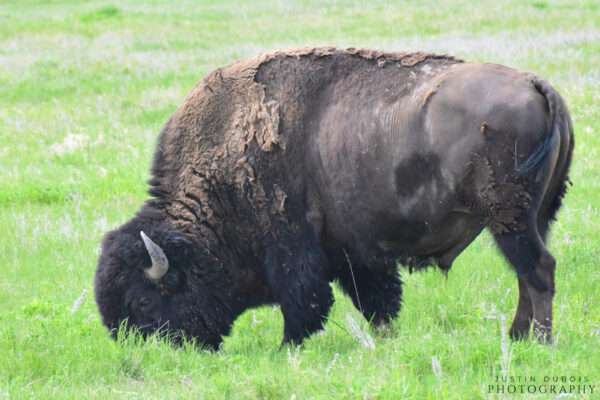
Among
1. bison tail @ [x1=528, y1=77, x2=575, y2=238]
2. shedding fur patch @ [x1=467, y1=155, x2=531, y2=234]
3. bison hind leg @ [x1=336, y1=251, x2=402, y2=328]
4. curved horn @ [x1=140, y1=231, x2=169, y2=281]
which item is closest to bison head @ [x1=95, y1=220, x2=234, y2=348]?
curved horn @ [x1=140, y1=231, x2=169, y2=281]

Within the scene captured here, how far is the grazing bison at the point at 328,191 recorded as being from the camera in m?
5.11

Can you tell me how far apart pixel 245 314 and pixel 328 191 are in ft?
4.90

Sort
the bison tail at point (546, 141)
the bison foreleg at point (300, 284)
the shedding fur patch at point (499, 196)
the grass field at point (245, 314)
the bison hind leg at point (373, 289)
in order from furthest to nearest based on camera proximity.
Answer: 1. the bison hind leg at point (373, 289)
2. the bison foreleg at point (300, 284)
3. the shedding fur patch at point (499, 196)
4. the bison tail at point (546, 141)
5. the grass field at point (245, 314)

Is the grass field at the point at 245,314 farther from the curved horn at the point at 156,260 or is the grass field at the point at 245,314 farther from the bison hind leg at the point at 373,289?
the curved horn at the point at 156,260

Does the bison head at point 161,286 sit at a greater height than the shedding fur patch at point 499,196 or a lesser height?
lesser

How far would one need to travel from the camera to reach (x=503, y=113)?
5.01 metres

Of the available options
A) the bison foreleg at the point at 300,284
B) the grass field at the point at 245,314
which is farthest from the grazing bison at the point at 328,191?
the grass field at the point at 245,314

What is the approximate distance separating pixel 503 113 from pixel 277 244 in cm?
165

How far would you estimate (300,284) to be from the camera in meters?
5.76

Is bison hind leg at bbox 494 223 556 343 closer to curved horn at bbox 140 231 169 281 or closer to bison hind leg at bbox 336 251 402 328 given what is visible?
bison hind leg at bbox 336 251 402 328

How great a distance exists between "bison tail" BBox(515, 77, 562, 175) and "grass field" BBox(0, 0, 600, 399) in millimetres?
934

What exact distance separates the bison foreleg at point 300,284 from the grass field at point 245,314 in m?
0.16

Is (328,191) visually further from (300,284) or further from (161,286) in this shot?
(161,286)

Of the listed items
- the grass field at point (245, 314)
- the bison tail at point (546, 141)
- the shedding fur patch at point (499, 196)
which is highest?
the bison tail at point (546, 141)
